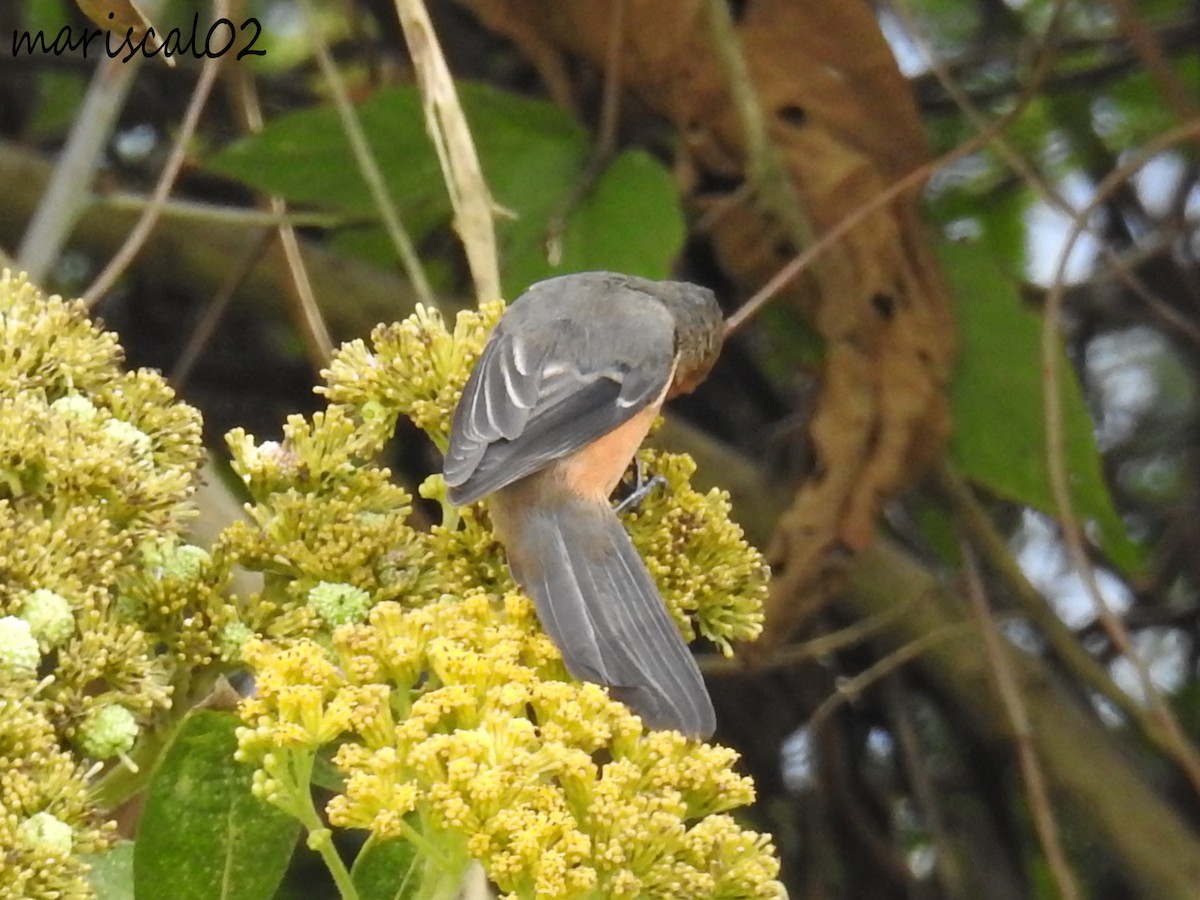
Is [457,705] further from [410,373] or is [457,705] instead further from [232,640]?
[410,373]

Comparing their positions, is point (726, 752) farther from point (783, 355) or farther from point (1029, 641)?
point (1029, 641)

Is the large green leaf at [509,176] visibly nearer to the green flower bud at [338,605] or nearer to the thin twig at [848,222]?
the thin twig at [848,222]

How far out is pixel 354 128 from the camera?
8.63 ft

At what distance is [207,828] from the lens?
1496mm

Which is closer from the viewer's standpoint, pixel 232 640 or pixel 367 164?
pixel 232 640

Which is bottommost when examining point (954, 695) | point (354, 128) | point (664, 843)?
point (664, 843)

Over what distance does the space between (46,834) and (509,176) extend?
70.6 inches

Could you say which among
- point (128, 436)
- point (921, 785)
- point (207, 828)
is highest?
point (921, 785)

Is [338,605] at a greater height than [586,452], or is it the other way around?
[586,452]

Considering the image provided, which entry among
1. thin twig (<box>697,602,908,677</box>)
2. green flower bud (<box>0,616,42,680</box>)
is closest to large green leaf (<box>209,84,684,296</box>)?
thin twig (<box>697,602,908,677</box>)

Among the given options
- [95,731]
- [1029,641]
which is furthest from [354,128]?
[1029,641]

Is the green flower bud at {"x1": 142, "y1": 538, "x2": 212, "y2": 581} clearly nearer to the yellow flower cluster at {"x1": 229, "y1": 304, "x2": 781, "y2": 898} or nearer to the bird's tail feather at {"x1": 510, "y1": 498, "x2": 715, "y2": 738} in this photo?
the yellow flower cluster at {"x1": 229, "y1": 304, "x2": 781, "y2": 898}

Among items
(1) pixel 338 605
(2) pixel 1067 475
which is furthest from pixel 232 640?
(2) pixel 1067 475

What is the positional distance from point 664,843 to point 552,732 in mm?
121
